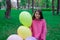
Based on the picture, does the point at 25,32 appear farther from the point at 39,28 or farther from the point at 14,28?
the point at 14,28

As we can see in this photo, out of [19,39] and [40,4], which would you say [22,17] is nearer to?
[19,39]

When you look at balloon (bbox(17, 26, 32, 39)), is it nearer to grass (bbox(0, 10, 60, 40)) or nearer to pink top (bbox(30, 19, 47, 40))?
pink top (bbox(30, 19, 47, 40))

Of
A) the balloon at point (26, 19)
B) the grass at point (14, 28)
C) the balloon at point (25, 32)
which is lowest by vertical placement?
the grass at point (14, 28)

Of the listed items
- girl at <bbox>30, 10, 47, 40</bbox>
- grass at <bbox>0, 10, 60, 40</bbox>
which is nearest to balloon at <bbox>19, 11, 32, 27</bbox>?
girl at <bbox>30, 10, 47, 40</bbox>

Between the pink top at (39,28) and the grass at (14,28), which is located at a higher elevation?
the pink top at (39,28)

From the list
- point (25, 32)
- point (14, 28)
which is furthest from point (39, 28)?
point (14, 28)

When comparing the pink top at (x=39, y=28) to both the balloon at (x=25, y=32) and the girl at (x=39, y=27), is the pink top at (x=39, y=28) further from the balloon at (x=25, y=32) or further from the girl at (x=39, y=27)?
the balloon at (x=25, y=32)

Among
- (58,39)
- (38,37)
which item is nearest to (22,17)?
(38,37)

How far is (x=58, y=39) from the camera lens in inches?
334

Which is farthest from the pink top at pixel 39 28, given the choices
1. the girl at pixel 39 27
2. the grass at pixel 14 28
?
the grass at pixel 14 28

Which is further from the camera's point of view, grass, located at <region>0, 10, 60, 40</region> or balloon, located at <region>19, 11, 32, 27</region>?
grass, located at <region>0, 10, 60, 40</region>

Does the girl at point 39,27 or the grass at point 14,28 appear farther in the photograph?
the grass at point 14,28

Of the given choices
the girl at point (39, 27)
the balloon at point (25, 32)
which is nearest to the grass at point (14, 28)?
the balloon at point (25, 32)

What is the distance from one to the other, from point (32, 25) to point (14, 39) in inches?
17.6
